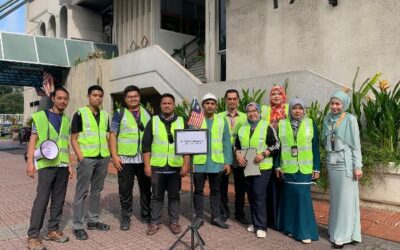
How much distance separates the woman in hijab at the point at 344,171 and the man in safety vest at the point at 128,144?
2.52 m

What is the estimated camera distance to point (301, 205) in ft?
15.6

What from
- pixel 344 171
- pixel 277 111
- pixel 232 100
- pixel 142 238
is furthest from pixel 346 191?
pixel 142 238

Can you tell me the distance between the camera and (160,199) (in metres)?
5.12

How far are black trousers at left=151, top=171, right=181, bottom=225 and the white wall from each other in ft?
18.9

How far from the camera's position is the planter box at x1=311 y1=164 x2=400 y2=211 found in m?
6.02

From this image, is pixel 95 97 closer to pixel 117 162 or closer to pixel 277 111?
pixel 117 162

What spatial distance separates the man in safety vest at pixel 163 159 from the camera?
498cm

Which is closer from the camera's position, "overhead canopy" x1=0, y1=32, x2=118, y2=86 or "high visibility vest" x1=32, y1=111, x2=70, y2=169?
"high visibility vest" x1=32, y1=111, x2=70, y2=169

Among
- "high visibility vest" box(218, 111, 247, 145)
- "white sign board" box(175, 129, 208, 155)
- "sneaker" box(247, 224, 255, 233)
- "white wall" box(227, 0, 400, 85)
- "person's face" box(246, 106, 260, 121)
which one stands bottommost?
"sneaker" box(247, 224, 255, 233)

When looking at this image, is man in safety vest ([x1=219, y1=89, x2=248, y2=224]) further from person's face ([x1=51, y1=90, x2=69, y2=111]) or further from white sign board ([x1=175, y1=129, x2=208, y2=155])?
person's face ([x1=51, y1=90, x2=69, y2=111])

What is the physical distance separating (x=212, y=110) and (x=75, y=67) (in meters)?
14.7

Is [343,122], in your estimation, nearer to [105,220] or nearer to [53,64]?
[105,220]

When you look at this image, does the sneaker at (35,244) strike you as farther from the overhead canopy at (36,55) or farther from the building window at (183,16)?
the building window at (183,16)

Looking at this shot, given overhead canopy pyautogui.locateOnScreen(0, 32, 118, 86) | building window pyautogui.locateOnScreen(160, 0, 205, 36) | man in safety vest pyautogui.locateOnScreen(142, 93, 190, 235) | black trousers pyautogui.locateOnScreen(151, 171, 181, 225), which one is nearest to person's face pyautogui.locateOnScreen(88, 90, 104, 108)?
man in safety vest pyautogui.locateOnScreen(142, 93, 190, 235)
